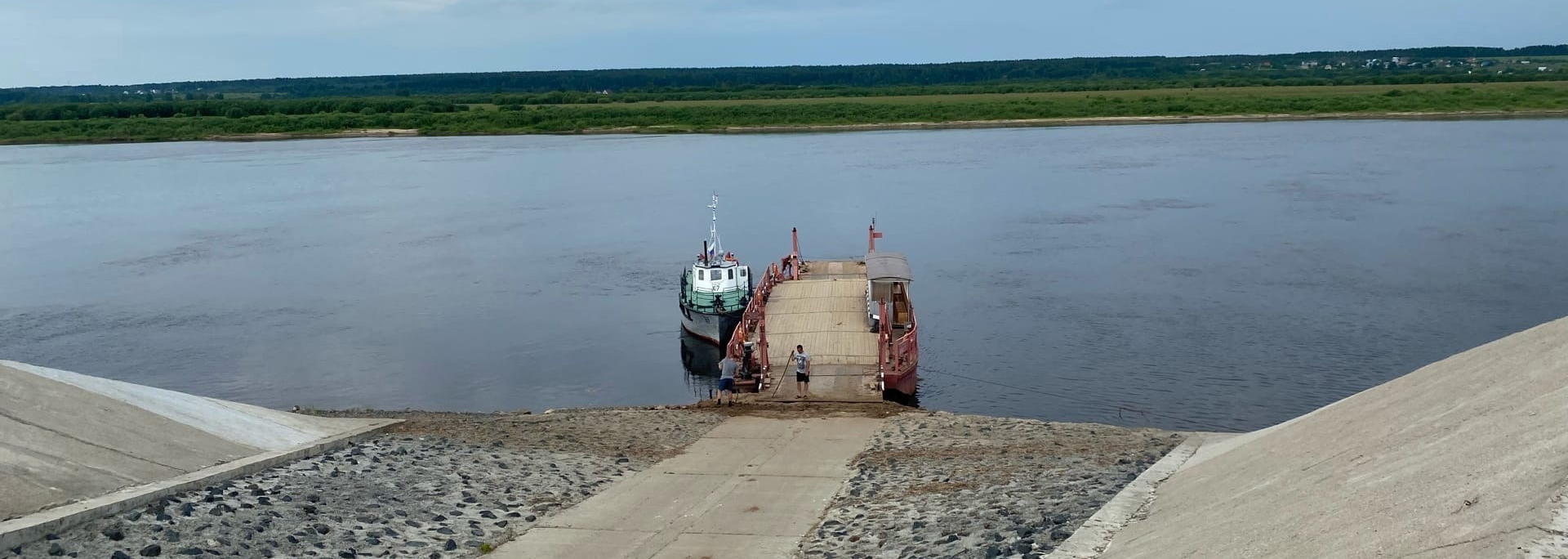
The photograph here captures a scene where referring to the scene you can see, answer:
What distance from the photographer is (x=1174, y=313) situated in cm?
3775

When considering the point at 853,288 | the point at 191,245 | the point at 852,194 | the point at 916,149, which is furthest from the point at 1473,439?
the point at 916,149

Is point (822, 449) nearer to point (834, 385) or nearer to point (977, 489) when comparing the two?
point (977, 489)

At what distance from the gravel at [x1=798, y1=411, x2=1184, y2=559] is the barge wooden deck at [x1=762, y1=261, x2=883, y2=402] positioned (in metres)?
3.31

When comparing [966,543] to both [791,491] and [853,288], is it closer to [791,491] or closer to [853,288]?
[791,491]

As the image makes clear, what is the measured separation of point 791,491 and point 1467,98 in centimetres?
13582

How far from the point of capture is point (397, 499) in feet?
50.9

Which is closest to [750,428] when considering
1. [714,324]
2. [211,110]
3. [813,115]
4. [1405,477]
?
[1405,477]

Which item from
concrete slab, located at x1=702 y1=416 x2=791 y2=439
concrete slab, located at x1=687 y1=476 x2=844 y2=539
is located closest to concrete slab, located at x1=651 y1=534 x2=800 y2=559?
concrete slab, located at x1=687 y1=476 x2=844 y2=539

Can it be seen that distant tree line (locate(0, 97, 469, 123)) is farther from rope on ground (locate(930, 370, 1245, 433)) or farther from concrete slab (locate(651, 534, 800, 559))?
concrete slab (locate(651, 534, 800, 559))

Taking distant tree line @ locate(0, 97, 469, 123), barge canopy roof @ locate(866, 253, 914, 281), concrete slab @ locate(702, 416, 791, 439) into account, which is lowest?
concrete slab @ locate(702, 416, 791, 439)

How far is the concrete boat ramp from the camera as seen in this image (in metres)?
13.2

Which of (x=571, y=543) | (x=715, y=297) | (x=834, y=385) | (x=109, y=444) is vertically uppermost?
(x=109, y=444)

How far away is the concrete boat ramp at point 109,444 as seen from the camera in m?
13.2

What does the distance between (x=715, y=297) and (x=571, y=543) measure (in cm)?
2081
